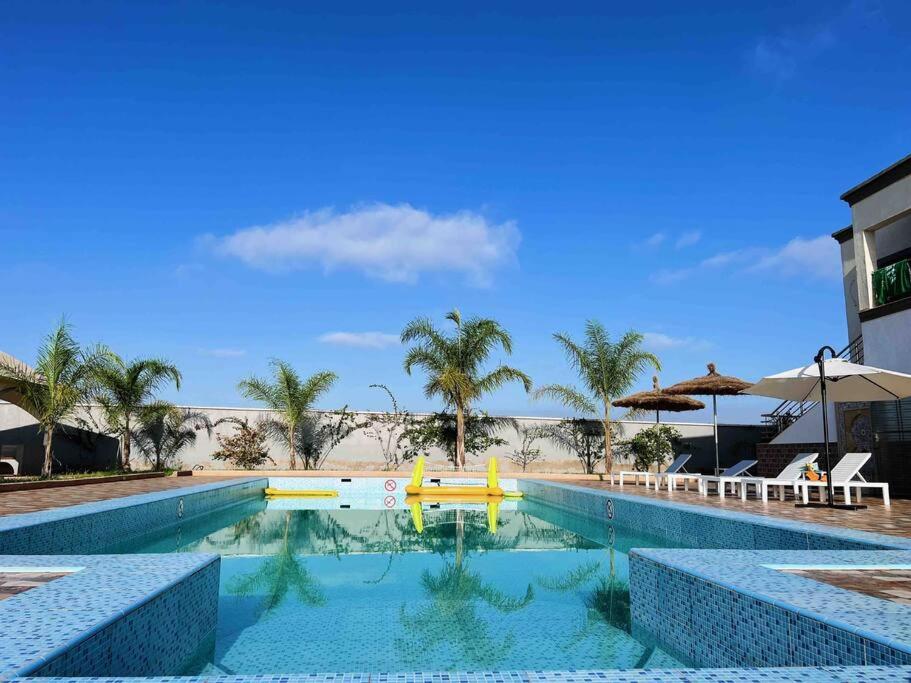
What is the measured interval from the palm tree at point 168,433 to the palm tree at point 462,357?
6546mm

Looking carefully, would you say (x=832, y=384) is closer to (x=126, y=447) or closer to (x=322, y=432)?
(x=322, y=432)

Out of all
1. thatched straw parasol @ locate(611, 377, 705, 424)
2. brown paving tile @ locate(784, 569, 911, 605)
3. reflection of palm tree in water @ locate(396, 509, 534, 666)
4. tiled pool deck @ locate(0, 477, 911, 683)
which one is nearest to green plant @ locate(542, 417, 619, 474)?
thatched straw parasol @ locate(611, 377, 705, 424)

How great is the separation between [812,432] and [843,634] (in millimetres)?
12600

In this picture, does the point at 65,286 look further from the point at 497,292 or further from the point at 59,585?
the point at 59,585

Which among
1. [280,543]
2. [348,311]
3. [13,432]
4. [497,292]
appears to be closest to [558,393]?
[497,292]

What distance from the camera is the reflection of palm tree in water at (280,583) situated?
5000 millimetres

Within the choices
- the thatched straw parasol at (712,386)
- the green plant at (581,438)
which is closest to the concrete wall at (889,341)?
the thatched straw parasol at (712,386)

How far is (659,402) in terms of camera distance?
15859 millimetres

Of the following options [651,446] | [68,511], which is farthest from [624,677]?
[651,446]

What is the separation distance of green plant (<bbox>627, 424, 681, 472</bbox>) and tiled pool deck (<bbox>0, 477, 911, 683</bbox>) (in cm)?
1300

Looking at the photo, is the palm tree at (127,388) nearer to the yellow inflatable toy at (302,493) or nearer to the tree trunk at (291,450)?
the tree trunk at (291,450)

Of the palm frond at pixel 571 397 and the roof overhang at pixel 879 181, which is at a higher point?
the roof overhang at pixel 879 181

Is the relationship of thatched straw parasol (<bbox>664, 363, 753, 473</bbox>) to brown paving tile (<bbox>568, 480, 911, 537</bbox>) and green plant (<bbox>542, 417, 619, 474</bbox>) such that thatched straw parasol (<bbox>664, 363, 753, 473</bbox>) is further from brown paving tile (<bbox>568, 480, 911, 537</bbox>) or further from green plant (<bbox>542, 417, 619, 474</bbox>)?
green plant (<bbox>542, 417, 619, 474</bbox>)

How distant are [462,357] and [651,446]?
6.27 m
